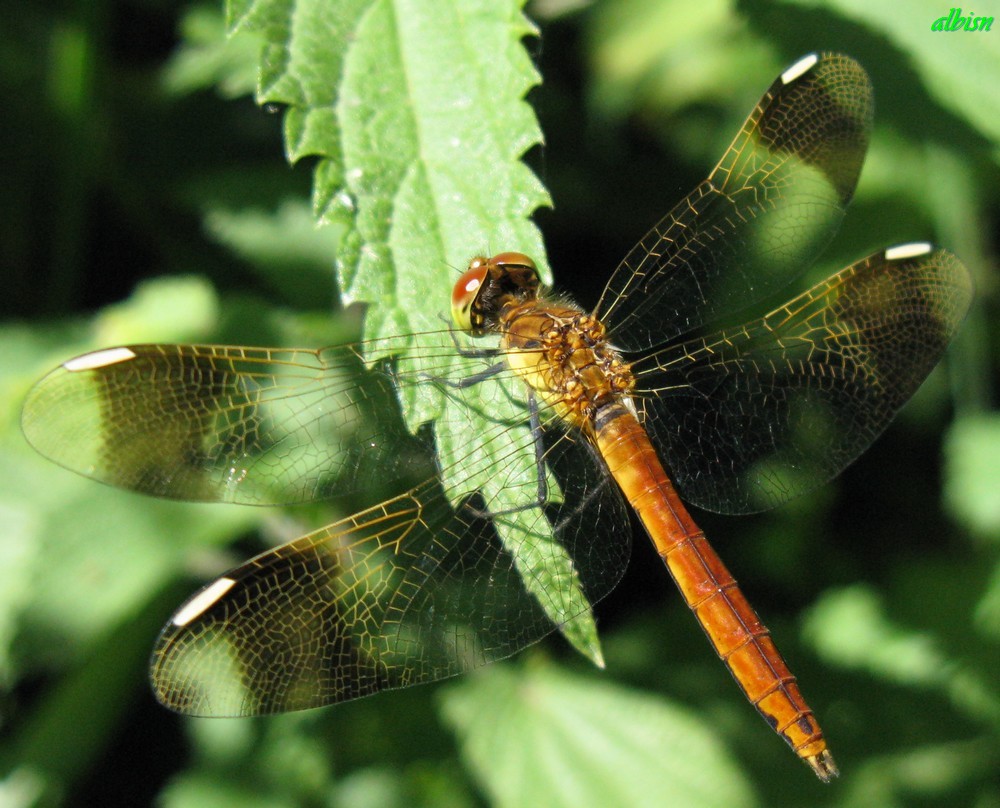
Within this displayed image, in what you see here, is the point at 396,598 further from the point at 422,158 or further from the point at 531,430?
the point at 422,158

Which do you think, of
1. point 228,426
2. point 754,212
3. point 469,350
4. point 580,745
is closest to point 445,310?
point 469,350

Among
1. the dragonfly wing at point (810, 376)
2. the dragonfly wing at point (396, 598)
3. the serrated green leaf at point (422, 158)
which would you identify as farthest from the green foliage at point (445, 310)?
the dragonfly wing at point (810, 376)

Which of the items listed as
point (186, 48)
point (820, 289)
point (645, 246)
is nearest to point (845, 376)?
point (820, 289)
